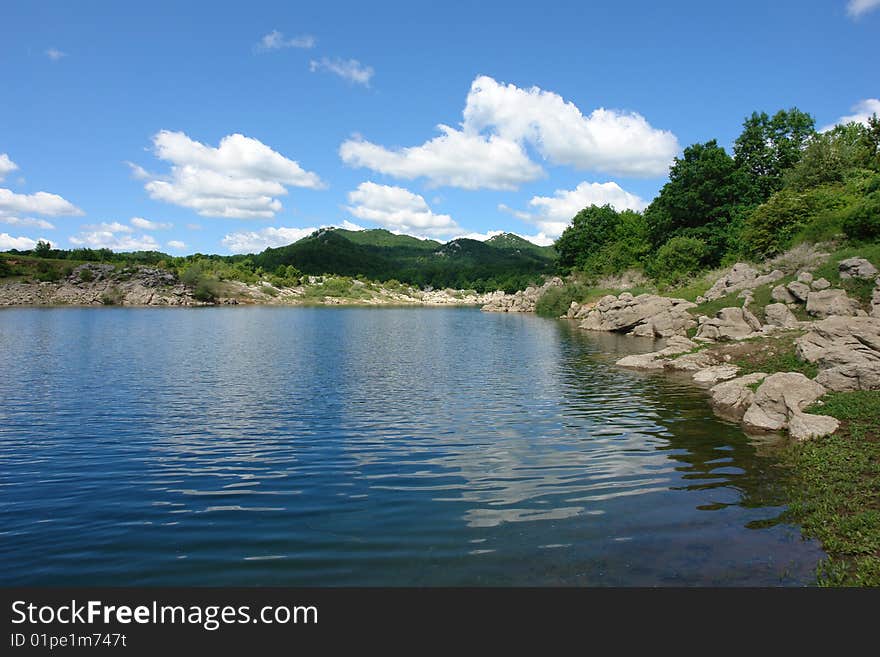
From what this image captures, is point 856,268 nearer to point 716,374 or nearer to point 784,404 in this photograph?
point 716,374

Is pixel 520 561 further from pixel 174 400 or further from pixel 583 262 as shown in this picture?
pixel 583 262

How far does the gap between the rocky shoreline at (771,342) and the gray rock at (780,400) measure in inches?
1.5

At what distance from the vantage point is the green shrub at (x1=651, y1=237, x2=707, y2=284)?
85.8 metres

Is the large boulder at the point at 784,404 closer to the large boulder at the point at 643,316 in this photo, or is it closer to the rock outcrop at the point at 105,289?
the large boulder at the point at 643,316

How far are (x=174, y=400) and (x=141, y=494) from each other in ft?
47.3

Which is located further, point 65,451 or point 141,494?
point 65,451

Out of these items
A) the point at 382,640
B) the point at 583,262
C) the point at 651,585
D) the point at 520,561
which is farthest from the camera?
the point at 583,262

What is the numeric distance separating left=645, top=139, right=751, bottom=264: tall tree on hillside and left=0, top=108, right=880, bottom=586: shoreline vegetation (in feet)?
0.86

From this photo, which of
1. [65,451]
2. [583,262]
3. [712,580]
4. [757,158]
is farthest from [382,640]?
[583,262]

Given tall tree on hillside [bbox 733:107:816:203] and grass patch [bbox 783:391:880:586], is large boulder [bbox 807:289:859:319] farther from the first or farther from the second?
tall tree on hillside [bbox 733:107:816:203]

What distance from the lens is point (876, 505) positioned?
13305 millimetres

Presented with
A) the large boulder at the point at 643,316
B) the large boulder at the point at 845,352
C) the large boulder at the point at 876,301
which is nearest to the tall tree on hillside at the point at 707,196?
the large boulder at the point at 643,316

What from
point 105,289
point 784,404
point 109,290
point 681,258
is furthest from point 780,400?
point 105,289

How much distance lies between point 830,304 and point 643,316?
95.7ft
